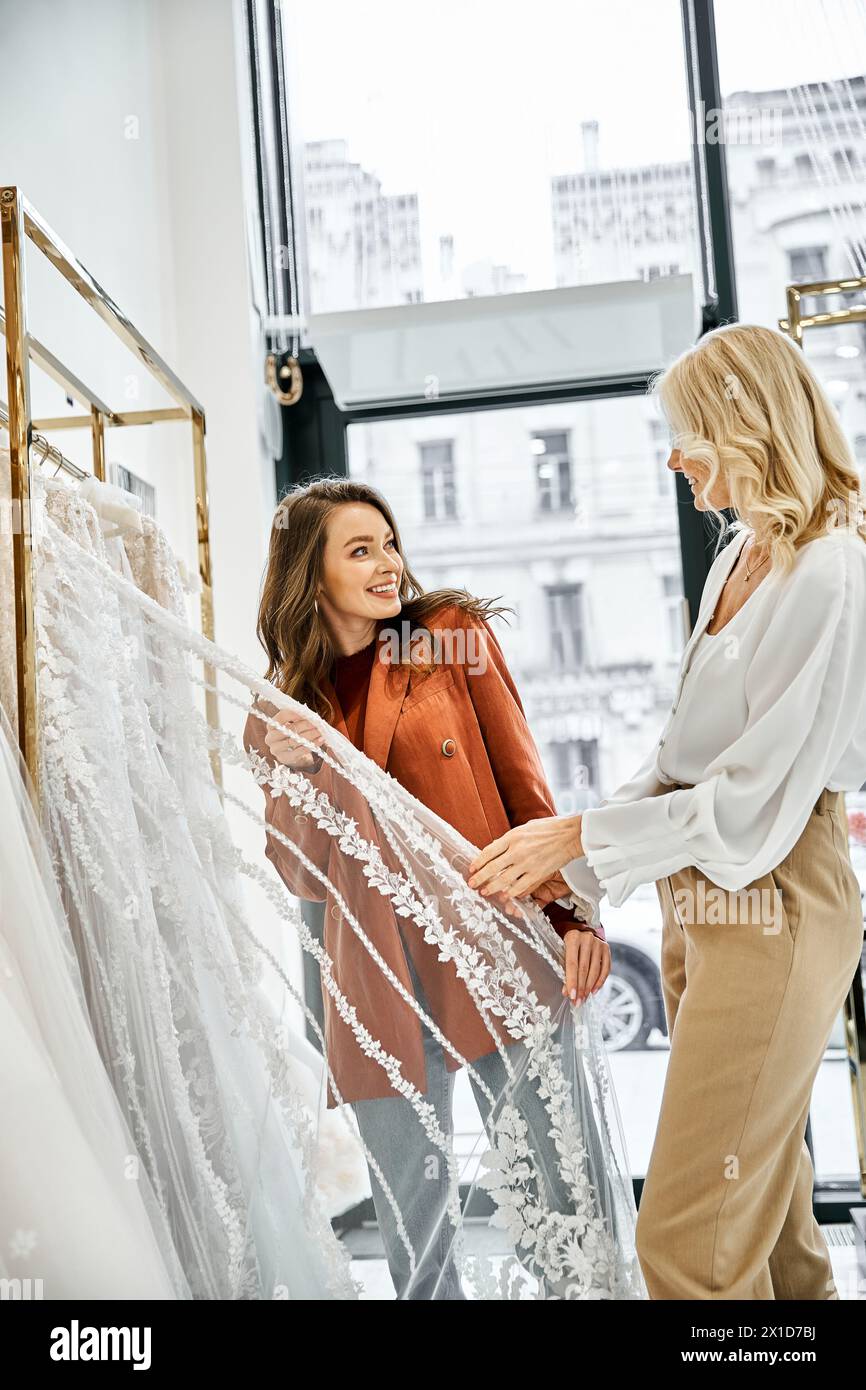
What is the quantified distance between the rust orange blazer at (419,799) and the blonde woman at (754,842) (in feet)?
0.49

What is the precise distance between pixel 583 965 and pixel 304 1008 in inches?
13.5

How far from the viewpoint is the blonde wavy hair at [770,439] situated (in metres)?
1.34

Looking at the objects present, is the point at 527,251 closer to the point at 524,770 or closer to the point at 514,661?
the point at 514,661

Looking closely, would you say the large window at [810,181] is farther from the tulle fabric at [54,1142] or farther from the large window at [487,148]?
the tulle fabric at [54,1142]

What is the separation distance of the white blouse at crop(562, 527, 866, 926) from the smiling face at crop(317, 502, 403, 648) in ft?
1.64

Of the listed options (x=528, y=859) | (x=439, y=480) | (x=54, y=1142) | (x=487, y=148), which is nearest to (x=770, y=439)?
(x=528, y=859)

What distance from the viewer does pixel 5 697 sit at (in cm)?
133

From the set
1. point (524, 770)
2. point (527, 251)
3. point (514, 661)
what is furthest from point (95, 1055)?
point (527, 251)

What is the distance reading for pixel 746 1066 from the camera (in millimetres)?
1263

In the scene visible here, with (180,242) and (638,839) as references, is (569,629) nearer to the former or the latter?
(180,242)

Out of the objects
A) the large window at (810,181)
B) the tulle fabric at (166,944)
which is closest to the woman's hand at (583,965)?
the tulle fabric at (166,944)

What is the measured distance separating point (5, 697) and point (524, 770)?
0.68 meters
